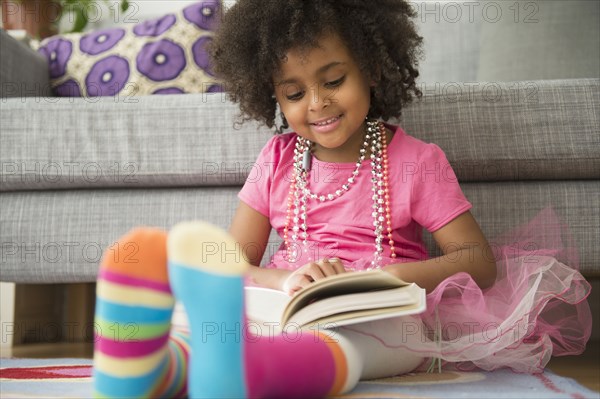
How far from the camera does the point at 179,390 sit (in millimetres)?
601

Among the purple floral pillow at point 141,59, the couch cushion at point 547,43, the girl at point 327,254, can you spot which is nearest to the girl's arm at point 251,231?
the girl at point 327,254

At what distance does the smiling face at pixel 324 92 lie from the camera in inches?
41.3

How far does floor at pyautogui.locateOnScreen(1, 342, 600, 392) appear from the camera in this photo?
0.95m

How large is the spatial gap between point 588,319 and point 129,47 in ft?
4.55

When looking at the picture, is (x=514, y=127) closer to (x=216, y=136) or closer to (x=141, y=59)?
(x=216, y=136)

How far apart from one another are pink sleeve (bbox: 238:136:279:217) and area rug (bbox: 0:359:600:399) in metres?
0.40

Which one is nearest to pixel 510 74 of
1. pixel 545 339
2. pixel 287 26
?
pixel 287 26

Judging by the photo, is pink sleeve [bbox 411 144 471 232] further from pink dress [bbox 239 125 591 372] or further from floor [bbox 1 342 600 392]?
floor [bbox 1 342 600 392]

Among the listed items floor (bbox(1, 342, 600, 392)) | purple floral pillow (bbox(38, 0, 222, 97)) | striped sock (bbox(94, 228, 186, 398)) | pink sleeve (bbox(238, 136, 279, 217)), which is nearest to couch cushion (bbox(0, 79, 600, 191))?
pink sleeve (bbox(238, 136, 279, 217))

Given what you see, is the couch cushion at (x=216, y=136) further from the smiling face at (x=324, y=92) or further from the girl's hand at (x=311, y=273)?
the girl's hand at (x=311, y=273)

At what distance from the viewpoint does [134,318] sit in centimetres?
55

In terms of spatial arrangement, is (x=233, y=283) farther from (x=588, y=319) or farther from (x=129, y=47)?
(x=129, y=47)

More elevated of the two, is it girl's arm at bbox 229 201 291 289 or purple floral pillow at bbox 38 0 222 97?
purple floral pillow at bbox 38 0 222 97

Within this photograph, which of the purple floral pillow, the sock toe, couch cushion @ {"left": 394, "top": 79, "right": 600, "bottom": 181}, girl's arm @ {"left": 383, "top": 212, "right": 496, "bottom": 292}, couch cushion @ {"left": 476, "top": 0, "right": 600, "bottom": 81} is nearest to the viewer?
the sock toe
